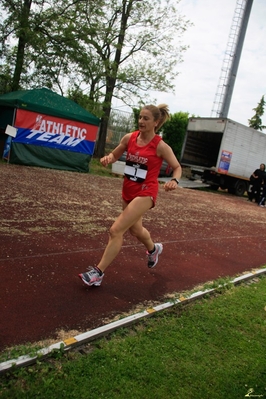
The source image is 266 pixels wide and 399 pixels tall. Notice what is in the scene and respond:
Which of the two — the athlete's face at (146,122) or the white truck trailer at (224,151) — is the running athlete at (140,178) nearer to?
the athlete's face at (146,122)

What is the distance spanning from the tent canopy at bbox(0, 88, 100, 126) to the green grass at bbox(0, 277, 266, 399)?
1247cm

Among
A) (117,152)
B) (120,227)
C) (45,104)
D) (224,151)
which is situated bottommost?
(120,227)

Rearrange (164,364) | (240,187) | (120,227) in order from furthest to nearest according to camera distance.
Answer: (240,187)
(120,227)
(164,364)

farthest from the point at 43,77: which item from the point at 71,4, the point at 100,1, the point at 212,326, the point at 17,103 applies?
the point at 212,326

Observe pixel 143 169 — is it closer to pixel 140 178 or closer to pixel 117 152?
pixel 140 178

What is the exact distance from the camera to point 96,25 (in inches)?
762

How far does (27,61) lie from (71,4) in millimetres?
3851

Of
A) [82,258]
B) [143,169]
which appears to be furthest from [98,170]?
[143,169]

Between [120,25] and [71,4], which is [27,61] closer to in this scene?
[71,4]

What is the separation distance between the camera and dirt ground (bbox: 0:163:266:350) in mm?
3127

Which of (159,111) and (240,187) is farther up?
(159,111)

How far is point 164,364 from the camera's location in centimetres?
262

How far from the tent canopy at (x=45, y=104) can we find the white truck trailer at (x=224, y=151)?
7.08 metres

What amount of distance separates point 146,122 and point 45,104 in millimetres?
11840
